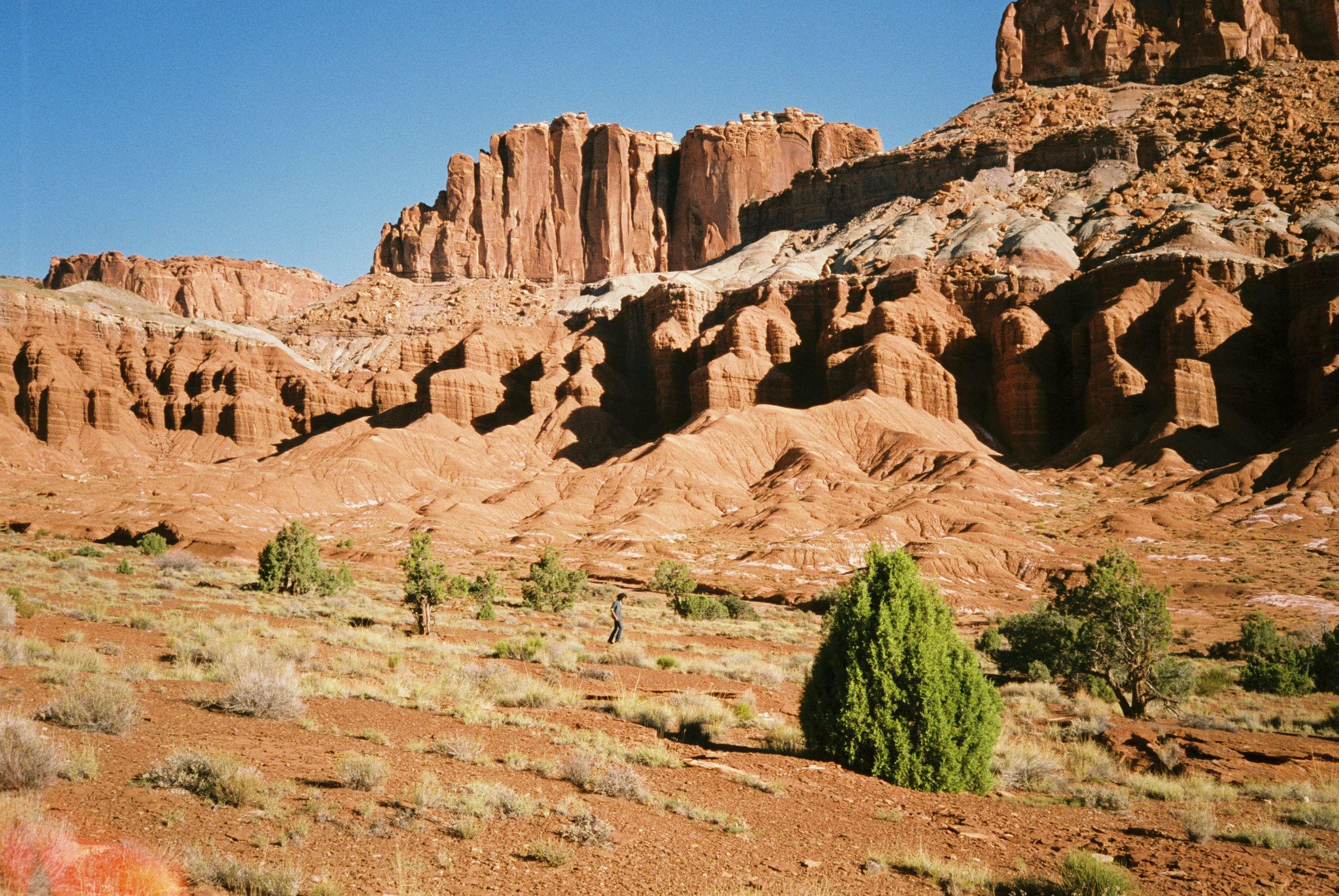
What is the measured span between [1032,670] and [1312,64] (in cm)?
16030

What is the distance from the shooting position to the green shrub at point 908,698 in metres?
11.3

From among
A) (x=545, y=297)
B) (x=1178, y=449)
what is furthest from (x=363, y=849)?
(x=545, y=297)

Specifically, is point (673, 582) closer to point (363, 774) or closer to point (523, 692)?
point (523, 692)

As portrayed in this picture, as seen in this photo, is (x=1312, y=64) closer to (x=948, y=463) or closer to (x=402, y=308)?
(x=948, y=463)

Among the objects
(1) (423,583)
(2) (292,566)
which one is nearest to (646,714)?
(1) (423,583)

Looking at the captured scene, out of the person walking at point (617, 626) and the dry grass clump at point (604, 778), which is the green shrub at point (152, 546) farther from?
the dry grass clump at point (604, 778)

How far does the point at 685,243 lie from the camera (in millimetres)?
192000

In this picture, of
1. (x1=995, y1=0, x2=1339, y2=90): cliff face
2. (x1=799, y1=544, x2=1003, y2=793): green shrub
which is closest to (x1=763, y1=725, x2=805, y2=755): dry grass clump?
(x1=799, y1=544, x2=1003, y2=793): green shrub

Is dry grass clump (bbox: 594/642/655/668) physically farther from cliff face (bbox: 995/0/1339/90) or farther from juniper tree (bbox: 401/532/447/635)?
cliff face (bbox: 995/0/1339/90)

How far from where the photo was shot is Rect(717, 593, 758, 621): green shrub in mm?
43156

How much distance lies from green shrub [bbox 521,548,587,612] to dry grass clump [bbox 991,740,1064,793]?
79.9 feet

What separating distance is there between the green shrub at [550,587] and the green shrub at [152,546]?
1918cm

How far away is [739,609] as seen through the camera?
4409cm


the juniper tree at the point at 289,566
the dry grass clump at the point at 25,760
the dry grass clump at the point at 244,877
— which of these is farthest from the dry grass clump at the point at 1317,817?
the juniper tree at the point at 289,566
